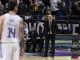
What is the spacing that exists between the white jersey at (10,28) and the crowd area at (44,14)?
7540 millimetres

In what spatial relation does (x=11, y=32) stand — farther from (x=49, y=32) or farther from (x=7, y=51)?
(x=49, y=32)

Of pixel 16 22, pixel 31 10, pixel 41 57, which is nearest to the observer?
pixel 16 22

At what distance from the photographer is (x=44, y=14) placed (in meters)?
17.4

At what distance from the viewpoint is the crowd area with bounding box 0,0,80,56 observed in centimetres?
1623

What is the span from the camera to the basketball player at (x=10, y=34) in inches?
314

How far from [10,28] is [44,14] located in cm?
944

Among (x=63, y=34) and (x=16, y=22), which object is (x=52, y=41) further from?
(x=16, y=22)

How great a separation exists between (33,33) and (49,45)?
2.99 feet

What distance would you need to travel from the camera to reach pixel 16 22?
8.09 metres

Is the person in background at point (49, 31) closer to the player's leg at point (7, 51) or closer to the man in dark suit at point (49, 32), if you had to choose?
the man in dark suit at point (49, 32)

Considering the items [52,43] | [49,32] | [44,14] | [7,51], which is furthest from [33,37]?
[7,51]

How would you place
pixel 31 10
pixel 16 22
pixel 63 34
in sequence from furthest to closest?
pixel 31 10
pixel 63 34
pixel 16 22

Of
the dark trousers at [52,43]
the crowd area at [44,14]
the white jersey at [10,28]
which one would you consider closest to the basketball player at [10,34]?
the white jersey at [10,28]

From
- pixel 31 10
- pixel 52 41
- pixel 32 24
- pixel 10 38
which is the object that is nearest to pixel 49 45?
pixel 52 41
